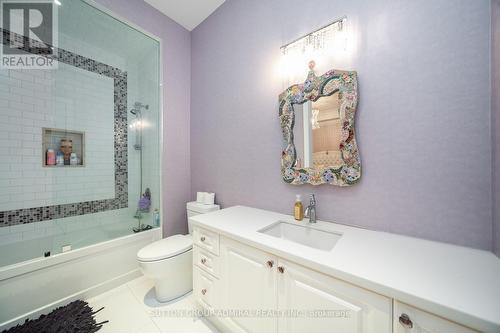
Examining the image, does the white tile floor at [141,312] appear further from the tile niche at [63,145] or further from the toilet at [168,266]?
the tile niche at [63,145]

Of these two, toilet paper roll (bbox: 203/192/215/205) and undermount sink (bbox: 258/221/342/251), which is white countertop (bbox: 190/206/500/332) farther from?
toilet paper roll (bbox: 203/192/215/205)

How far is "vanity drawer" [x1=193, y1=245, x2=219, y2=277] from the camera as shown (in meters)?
1.29

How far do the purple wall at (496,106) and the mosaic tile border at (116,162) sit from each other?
2953 mm

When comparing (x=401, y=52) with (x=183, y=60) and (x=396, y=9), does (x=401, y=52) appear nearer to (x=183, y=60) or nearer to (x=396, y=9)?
(x=396, y=9)

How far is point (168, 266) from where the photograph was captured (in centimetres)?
156

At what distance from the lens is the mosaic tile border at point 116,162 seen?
1.78 metres

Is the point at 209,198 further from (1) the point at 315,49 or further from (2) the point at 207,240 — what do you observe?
(1) the point at 315,49

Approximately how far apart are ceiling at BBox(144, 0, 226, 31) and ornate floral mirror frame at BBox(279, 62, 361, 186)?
59.2 inches

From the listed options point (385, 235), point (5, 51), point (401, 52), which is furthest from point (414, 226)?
point (5, 51)

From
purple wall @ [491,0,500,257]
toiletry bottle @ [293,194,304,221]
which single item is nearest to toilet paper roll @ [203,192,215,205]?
toiletry bottle @ [293,194,304,221]

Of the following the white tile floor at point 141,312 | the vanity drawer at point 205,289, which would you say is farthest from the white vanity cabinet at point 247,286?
the white tile floor at point 141,312

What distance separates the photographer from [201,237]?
1.39 metres

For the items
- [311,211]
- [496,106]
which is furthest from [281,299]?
[496,106]

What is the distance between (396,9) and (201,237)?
190cm
